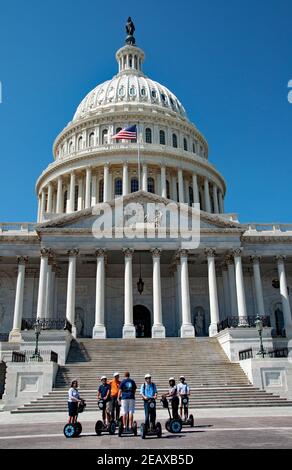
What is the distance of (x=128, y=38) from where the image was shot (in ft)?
301

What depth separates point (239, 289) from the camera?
41.4m

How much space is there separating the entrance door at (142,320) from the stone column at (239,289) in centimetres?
1178

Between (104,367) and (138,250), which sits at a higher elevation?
(138,250)

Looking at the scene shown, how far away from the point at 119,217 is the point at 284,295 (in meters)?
18.0

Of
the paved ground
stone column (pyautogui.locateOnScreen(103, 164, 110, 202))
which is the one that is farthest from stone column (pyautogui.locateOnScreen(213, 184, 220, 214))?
the paved ground

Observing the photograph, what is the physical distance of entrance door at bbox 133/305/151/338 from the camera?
162 ft

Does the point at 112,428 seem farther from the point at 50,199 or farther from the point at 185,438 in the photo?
the point at 50,199

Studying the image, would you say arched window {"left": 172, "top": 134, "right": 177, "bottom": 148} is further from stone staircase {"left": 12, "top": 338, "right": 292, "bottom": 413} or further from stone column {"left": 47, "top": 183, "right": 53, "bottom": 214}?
stone staircase {"left": 12, "top": 338, "right": 292, "bottom": 413}

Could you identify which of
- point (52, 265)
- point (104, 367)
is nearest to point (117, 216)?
point (52, 265)

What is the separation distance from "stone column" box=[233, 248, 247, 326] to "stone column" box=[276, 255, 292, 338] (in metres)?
6.24

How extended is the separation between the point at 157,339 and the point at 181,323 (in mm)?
6136

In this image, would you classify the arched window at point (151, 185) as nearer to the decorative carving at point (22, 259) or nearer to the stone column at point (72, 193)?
the stone column at point (72, 193)

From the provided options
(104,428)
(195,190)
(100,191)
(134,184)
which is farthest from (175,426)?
(195,190)
